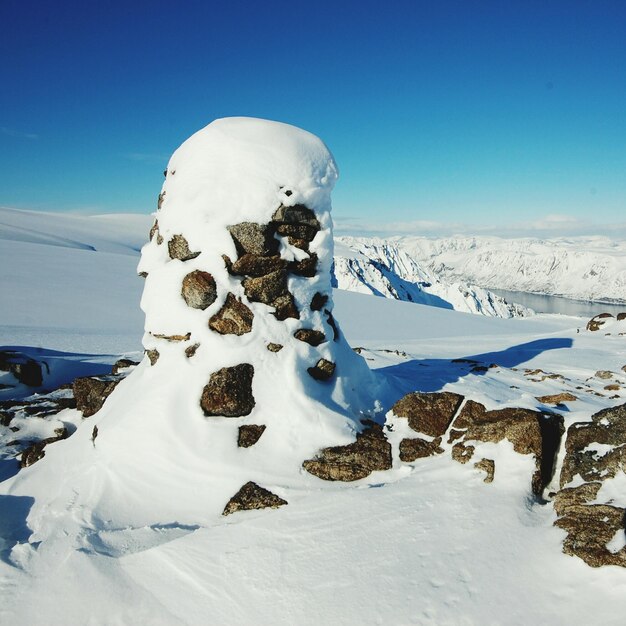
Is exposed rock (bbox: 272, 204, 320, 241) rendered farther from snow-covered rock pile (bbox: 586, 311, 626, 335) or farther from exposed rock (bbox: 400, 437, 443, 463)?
snow-covered rock pile (bbox: 586, 311, 626, 335)

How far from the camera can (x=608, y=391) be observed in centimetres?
1046

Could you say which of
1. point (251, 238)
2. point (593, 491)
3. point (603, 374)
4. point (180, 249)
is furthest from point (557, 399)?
point (180, 249)

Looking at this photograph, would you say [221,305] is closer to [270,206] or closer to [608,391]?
[270,206]

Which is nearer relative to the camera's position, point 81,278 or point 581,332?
point 581,332

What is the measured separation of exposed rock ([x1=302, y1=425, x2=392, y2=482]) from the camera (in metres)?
6.09

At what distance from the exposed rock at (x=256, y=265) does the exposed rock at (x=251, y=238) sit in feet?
0.31

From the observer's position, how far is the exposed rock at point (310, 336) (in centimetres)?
745

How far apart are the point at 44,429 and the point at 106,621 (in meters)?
5.73

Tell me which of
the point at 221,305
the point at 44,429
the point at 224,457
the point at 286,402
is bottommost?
the point at 44,429

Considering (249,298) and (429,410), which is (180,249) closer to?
(249,298)

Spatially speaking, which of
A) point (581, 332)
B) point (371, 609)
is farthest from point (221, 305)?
point (581, 332)

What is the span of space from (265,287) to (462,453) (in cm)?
382

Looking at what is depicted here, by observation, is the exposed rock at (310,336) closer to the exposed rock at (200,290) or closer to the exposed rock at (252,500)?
the exposed rock at (200,290)

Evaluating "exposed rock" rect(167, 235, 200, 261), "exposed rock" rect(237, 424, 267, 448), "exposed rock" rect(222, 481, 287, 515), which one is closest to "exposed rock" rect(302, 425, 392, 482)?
"exposed rock" rect(222, 481, 287, 515)
